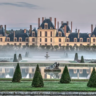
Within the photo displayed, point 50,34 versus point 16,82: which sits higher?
point 50,34

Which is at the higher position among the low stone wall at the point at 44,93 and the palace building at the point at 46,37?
the palace building at the point at 46,37

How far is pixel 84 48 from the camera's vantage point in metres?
36.1

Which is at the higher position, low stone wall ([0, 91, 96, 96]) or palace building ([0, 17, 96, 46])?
palace building ([0, 17, 96, 46])

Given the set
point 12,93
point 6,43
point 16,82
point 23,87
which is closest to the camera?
point 12,93

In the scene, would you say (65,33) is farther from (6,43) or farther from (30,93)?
(30,93)

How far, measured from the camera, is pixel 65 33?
148ft

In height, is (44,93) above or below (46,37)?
below

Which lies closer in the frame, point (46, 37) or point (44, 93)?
point (44, 93)

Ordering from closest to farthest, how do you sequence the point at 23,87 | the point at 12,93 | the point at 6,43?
1. the point at 12,93
2. the point at 23,87
3. the point at 6,43

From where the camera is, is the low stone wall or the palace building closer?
the low stone wall

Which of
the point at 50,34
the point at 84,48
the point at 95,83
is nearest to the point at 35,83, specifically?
the point at 95,83

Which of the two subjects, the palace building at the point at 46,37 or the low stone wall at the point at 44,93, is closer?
the low stone wall at the point at 44,93

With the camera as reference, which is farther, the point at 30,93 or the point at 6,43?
the point at 6,43

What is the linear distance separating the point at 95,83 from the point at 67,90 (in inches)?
33.4
